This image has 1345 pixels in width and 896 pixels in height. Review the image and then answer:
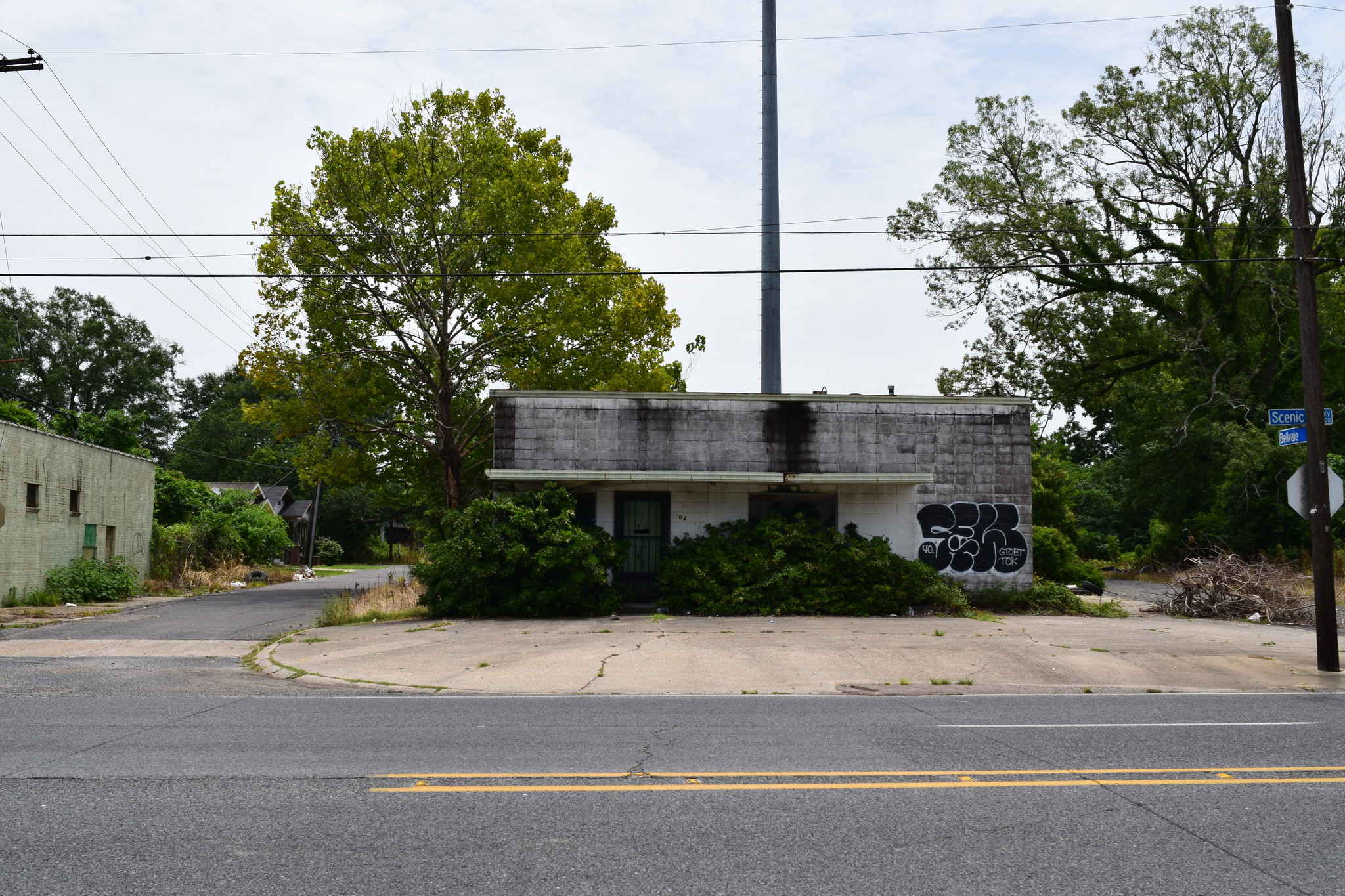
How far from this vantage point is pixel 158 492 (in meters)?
36.4

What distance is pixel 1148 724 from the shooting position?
9.16m

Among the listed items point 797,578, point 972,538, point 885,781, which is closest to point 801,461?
point 797,578

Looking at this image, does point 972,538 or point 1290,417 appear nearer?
point 1290,417

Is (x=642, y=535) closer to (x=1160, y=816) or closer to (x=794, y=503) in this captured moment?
(x=794, y=503)

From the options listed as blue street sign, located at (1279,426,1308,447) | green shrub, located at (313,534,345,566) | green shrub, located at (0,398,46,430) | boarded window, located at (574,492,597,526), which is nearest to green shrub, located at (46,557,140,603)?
boarded window, located at (574,492,597,526)

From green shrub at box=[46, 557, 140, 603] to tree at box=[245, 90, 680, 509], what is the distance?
208 inches

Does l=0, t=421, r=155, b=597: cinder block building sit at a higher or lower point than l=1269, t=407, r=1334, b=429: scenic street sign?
lower

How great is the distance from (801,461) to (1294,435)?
867 centimetres

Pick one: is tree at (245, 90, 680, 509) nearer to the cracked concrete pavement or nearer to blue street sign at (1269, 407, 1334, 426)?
the cracked concrete pavement

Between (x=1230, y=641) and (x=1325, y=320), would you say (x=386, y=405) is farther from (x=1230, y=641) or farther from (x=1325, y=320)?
(x=1325, y=320)

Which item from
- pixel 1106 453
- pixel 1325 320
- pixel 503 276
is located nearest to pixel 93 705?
pixel 503 276

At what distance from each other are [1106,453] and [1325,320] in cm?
3892

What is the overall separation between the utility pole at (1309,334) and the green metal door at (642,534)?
37.3 feet

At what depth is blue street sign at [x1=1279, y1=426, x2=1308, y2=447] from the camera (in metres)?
14.1
